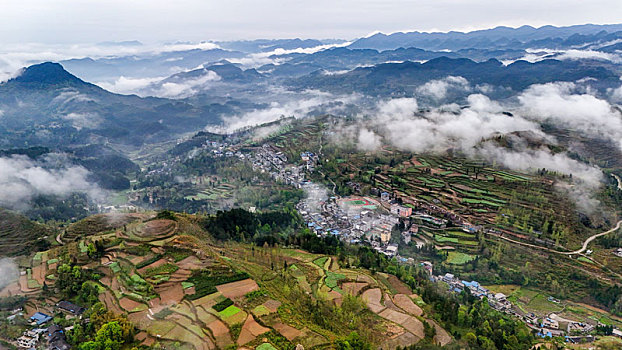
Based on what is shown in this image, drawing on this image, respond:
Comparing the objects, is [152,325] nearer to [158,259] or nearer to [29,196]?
[158,259]

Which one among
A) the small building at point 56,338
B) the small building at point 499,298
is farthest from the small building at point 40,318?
the small building at point 499,298

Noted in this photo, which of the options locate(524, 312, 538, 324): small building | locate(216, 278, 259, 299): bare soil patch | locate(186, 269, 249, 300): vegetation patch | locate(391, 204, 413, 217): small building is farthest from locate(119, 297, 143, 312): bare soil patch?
locate(391, 204, 413, 217): small building

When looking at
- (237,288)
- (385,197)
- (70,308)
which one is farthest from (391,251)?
(70,308)

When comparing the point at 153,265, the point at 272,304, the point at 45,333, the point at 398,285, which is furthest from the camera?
the point at 398,285

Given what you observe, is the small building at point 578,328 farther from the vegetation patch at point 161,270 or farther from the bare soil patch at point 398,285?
the vegetation patch at point 161,270

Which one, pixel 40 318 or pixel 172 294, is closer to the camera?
pixel 40 318

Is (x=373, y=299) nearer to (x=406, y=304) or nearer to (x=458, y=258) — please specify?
(x=406, y=304)

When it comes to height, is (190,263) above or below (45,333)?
above

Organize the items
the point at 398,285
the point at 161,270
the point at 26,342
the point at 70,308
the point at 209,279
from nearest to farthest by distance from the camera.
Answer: the point at 26,342
the point at 70,308
the point at 209,279
the point at 161,270
the point at 398,285

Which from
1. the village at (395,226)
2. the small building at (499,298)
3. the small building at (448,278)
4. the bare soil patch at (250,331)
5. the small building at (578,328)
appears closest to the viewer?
the bare soil patch at (250,331)

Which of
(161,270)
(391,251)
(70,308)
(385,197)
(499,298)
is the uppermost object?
(161,270)

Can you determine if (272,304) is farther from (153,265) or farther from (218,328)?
(153,265)
